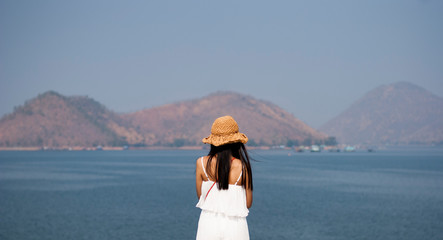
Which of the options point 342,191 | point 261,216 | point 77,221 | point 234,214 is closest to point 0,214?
point 77,221

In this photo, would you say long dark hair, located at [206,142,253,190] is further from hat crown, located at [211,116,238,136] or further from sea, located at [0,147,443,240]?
sea, located at [0,147,443,240]

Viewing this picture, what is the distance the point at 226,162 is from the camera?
4.96 meters

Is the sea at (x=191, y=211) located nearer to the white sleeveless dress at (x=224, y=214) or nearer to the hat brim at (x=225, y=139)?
the white sleeveless dress at (x=224, y=214)

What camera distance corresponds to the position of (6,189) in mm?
78375

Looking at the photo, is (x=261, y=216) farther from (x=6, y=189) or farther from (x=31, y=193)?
(x=6, y=189)

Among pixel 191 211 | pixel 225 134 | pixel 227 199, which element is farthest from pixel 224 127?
pixel 191 211

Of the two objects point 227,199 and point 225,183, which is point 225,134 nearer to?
point 225,183

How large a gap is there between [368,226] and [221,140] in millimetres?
43044

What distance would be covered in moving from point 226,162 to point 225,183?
20 centimetres

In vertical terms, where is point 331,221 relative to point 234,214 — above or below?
below

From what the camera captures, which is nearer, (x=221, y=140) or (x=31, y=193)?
(x=221, y=140)

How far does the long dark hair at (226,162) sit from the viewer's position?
495cm

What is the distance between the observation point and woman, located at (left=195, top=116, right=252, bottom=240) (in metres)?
4.93

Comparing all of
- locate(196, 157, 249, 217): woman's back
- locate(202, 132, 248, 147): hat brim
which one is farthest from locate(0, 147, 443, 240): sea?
locate(202, 132, 248, 147): hat brim
